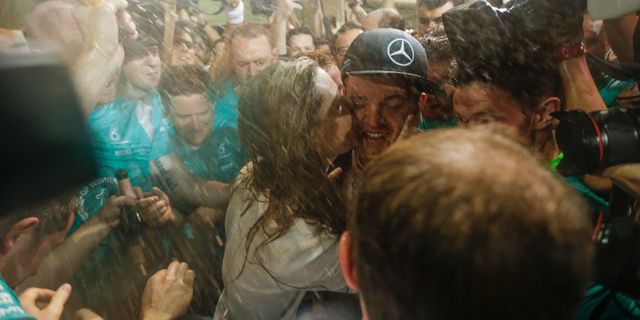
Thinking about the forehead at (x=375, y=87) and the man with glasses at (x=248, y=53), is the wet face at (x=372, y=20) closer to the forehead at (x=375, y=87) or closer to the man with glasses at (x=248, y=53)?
the man with glasses at (x=248, y=53)

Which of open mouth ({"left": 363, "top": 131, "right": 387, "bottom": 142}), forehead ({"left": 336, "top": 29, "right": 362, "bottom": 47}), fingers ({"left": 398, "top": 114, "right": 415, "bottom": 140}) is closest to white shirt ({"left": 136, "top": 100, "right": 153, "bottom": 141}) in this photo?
open mouth ({"left": 363, "top": 131, "right": 387, "bottom": 142})

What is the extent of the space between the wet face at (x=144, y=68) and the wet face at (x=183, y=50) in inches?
5.5

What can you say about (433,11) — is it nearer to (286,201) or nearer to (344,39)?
(344,39)

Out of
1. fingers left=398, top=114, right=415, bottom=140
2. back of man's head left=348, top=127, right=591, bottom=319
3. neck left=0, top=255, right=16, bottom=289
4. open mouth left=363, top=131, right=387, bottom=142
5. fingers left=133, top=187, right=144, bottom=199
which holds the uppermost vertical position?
back of man's head left=348, top=127, right=591, bottom=319

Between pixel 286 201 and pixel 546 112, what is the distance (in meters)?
0.82

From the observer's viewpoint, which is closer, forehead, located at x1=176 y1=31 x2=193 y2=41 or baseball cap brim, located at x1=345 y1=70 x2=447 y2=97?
baseball cap brim, located at x1=345 y1=70 x2=447 y2=97

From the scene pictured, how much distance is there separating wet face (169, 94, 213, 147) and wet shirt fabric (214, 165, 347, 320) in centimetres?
60

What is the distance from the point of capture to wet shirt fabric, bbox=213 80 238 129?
2100 millimetres

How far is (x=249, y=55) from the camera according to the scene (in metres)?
2.58

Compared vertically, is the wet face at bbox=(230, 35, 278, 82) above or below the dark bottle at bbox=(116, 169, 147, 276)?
above

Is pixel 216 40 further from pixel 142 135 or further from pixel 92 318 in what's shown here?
pixel 92 318

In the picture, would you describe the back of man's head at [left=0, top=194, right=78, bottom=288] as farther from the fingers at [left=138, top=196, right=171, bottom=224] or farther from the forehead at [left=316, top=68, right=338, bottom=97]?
the forehead at [left=316, top=68, right=338, bottom=97]

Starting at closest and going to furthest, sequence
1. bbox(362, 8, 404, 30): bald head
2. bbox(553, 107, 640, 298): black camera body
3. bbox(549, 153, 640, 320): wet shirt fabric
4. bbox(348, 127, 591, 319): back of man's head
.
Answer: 1. bbox(348, 127, 591, 319): back of man's head
2. bbox(553, 107, 640, 298): black camera body
3. bbox(549, 153, 640, 320): wet shirt fabric
4. bbox(362, 8, 404, 30): bald head

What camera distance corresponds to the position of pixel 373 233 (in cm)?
66
